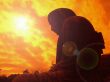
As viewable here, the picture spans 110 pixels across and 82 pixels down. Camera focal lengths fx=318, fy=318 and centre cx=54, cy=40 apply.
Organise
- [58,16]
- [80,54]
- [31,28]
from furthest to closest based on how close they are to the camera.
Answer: [31,28] → [58,16] → [80,54]

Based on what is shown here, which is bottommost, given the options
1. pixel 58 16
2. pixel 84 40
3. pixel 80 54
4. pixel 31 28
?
pixel 80 54

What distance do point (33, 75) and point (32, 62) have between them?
402 cm

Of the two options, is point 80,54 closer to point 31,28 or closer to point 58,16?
point 58,16

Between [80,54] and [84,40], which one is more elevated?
[84,40]

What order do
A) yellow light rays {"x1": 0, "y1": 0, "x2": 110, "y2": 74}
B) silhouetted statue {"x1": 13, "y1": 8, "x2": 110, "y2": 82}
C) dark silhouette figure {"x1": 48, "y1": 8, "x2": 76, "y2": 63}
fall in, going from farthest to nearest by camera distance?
yellow light rays {"x1": 0, "y1": 0, "x2": 110, "y2": 74} < dark silhouette figure {"x1": 48, "y1": 8, "x2": 76, "y2": 63} < silhouetted statue {"x1": 13, "y1": 8, "x2": 110, "y2": 82}

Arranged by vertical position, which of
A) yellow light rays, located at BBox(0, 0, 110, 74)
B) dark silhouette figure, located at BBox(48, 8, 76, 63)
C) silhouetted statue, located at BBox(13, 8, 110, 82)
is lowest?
silhouetted statue, located at BBox(13, 8, 110, 82)

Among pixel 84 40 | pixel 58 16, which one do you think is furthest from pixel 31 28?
pixel 84 40

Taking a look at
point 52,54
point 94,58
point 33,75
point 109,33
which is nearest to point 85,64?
point 94,58

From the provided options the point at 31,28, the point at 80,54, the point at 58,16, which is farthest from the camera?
the point at 31,28

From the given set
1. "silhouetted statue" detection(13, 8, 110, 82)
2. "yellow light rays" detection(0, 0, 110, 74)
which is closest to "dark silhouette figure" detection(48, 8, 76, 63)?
"silhouetted statue" detection(13, 8, 110, 82)

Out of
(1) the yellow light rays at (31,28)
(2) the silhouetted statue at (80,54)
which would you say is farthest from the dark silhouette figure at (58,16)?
(1) the yellow light rays at (31,28)

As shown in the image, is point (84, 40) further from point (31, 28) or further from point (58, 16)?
point (31, 28)

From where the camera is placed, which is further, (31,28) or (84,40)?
(31,28)

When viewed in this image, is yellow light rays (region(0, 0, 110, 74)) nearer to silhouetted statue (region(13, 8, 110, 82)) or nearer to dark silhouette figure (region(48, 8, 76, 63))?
dark silhouette figure (region(48, 8, 76, 63))
